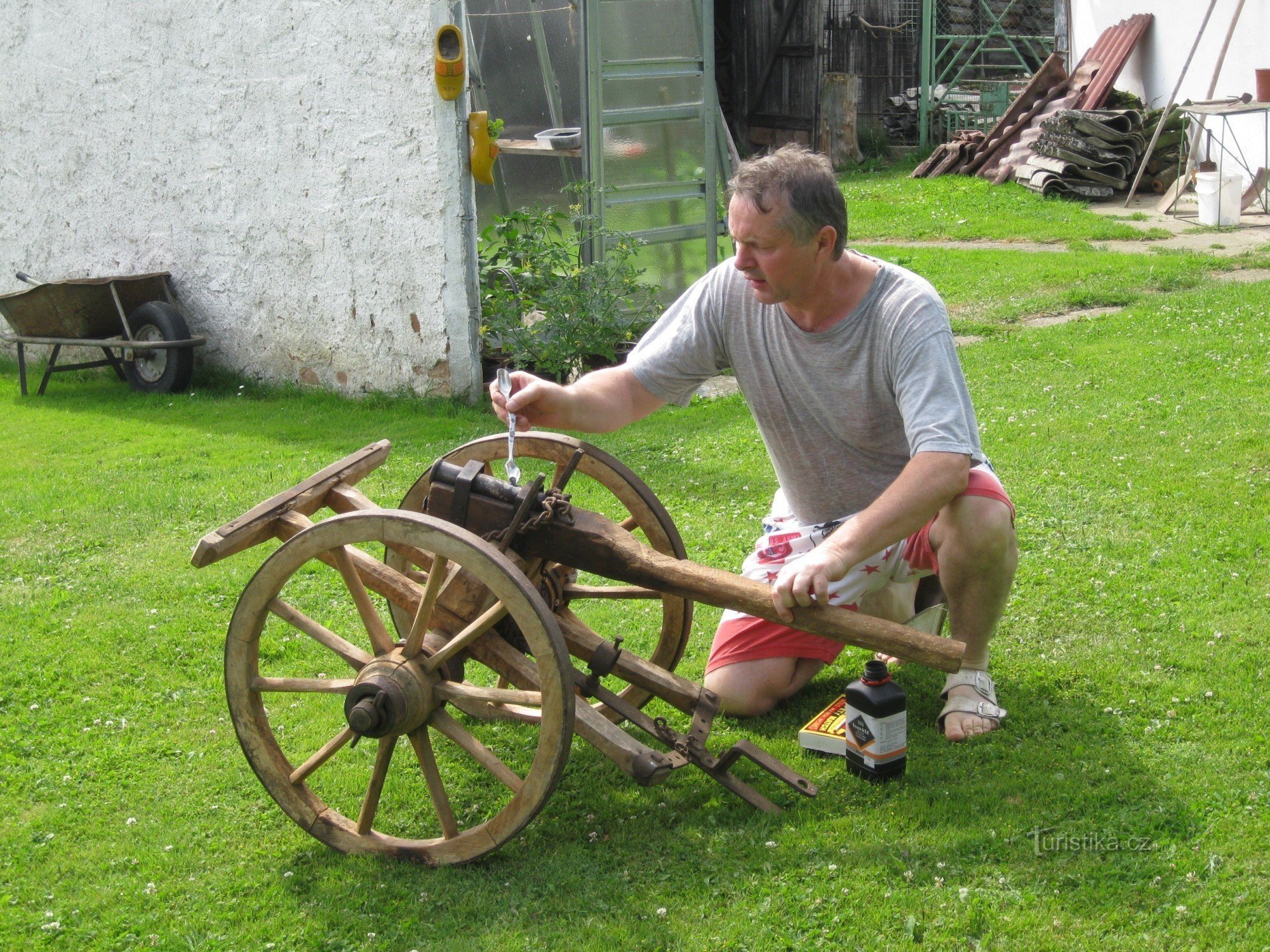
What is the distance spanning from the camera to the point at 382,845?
9.82 ft

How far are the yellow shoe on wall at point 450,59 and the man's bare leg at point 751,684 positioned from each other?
14.2 ft

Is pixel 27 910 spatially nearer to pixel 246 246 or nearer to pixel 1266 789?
Result: pixel 1266 789

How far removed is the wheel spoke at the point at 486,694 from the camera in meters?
2.85

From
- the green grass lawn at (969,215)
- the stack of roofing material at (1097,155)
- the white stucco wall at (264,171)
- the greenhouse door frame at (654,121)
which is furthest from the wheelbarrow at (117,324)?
the stack of roofing material at (1097,155)

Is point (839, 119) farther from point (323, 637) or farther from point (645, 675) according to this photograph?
point (323, 637)

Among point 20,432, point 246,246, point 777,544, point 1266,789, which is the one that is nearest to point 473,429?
point 246,246

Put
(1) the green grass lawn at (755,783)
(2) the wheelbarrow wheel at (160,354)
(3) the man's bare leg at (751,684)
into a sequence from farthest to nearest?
(2) the wheelbarrow wheel at (160,354) → (3) the man's bare leg at (751,684) → (1) the green grass lawn at (755,783)

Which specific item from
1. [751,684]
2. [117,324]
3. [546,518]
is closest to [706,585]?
[546,518]

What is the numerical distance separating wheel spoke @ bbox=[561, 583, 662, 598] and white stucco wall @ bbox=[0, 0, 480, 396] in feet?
12.9

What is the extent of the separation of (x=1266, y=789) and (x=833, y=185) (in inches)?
72.4

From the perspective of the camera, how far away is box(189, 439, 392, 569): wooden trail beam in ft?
9.80

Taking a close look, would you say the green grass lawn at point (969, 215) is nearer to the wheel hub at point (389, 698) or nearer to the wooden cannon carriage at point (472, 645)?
the wooden cannon carriage at point (472, 645)

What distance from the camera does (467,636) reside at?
2893 mm

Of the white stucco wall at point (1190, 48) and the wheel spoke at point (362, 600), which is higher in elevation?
the white stucco wall at point (1190, 48)
